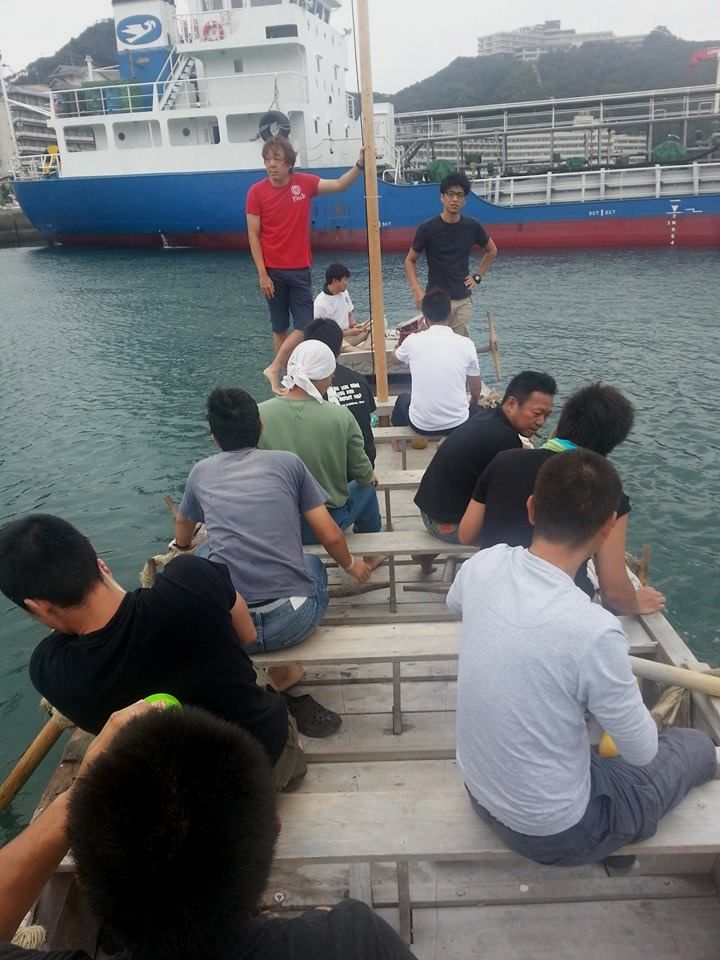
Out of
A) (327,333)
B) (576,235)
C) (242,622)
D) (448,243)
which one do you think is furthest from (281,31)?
(242,622)

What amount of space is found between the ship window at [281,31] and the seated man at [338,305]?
2215 centimetres

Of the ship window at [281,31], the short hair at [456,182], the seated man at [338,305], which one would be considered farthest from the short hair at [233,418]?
the ship window at [281,31]

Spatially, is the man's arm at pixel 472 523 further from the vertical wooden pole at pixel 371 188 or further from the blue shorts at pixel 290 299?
the blue shorts at pixel 290 299

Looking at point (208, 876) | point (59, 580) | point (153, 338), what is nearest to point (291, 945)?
point (208, 876)

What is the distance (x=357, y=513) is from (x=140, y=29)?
3567cm

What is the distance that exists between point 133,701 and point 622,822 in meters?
1.48

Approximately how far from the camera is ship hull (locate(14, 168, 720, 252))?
23.1 metres

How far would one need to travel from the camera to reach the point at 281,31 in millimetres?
25703

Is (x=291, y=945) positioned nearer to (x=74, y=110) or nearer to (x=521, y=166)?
(x=521, y=166)

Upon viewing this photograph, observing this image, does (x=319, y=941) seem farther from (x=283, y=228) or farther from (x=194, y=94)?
(x=194, y=94)

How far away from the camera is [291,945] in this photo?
1.13m

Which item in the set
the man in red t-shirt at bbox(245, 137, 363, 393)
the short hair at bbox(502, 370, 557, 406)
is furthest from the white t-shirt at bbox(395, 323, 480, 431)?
the short hair at bbox(502, 370, 557, 406)

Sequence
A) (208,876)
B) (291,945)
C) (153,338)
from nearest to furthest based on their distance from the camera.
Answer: (208,876)
(291,945)
(153,338)

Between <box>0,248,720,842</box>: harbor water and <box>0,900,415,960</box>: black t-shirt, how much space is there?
11.4 feet
